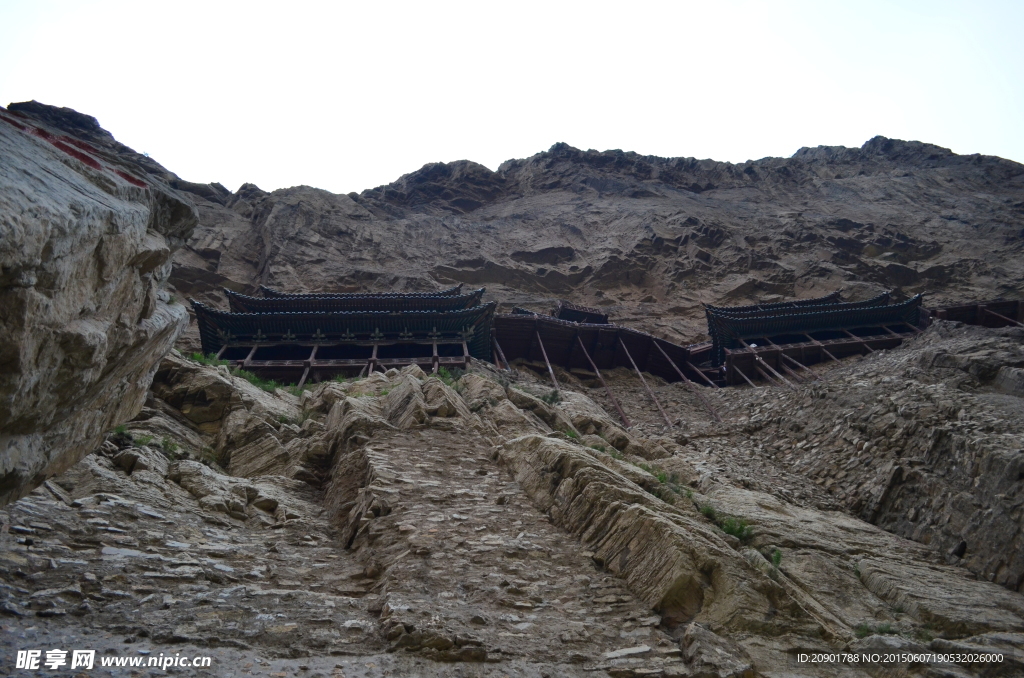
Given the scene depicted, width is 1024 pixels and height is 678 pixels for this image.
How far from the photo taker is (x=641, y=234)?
174 ft

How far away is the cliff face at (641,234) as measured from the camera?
149ft

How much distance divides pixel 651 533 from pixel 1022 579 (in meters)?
6.19

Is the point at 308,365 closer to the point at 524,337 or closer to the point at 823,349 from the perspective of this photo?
the point at 524,337

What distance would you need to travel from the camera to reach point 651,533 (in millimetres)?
7863

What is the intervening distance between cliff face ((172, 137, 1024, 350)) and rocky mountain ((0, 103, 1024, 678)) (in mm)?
26124

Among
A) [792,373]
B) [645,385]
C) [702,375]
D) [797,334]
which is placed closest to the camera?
[645,385]

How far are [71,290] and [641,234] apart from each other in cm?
5070

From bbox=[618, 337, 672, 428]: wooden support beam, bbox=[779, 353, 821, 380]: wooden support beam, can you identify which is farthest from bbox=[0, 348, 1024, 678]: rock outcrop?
bbox=[779, 353, 821, 380]: wooden support beam

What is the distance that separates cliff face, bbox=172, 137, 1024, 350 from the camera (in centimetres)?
4538

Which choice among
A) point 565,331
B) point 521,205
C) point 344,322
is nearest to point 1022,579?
point 565,331

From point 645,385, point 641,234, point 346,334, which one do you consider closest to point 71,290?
point 346,334

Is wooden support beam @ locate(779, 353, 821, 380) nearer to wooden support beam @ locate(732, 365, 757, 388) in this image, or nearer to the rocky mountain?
wooden support beam @ locate(732, 365, 757, 388)

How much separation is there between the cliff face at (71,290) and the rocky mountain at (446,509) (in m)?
0.03

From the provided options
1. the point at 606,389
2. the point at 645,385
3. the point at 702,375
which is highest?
the point at 702,375
